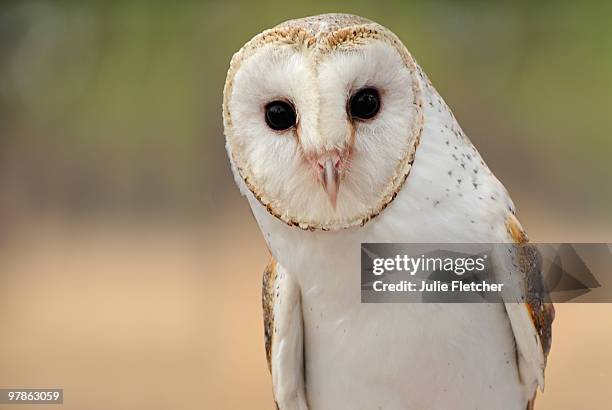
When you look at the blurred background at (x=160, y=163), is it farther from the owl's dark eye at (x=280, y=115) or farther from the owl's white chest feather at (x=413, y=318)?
the owl's dark eye at (x=280, y=115)

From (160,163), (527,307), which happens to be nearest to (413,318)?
(527,307)

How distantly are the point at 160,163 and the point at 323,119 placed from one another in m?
0.47

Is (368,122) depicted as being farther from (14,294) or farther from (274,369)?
(14,294)

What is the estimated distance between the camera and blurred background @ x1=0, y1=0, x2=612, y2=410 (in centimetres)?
115

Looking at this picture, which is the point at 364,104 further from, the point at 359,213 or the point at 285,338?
the point at 285,338

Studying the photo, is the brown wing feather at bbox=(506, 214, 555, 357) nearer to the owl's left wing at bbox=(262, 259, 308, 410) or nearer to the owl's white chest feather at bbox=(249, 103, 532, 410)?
the owl's white chest feather at bbox=(249, 103, 532, 410)

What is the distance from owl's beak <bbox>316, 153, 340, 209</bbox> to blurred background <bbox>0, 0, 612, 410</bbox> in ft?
1.12

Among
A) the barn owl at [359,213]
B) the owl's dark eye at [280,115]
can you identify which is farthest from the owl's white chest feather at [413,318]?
the owl's dark eye at [280,115]

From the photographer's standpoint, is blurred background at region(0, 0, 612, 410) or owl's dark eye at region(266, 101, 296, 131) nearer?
owl's dark eye at region(266, 101, 296, 131)

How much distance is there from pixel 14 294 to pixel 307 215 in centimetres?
58

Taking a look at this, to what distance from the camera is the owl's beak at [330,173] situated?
81 cm

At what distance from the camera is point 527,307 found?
0.95m

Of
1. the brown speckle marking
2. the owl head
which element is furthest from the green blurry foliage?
the owl head

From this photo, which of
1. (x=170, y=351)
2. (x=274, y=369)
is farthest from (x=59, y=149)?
(x=274, y=369)
